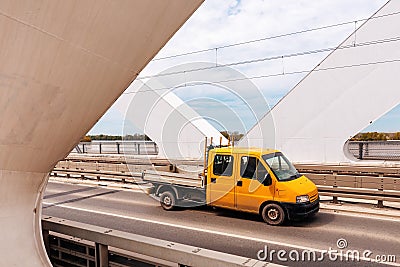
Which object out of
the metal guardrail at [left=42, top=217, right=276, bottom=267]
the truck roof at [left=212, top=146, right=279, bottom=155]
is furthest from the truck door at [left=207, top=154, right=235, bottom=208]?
the metal guardrail at [left=42, top=217, right=276, bottom=267]

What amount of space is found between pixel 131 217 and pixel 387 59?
14282mm

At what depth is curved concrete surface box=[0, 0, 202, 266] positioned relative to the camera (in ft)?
6.22

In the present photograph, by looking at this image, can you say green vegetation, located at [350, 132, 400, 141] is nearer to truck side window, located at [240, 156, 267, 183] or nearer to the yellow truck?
the yellow truck

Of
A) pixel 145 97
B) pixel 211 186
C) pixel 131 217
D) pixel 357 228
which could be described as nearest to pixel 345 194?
pixel 357 228

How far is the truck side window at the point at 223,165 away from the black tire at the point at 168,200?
1.78m

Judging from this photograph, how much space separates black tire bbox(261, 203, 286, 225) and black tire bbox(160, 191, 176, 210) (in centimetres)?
287

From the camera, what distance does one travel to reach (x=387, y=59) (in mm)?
15391

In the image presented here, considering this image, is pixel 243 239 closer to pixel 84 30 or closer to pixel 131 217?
pixel 131 217

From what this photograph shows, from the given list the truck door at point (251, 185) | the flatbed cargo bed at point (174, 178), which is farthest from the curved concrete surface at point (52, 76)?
the flatbed cargo bed at point (174, 178)

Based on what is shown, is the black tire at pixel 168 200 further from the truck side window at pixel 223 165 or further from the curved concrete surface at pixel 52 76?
the curved concrete surface at pixel 52 76

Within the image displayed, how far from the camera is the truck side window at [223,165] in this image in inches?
327

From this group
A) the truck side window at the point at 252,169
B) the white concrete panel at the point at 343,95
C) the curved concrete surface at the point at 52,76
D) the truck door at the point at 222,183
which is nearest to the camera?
the curved concrete surface at the point at 52,76

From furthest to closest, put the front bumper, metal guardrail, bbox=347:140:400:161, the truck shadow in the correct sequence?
metal guardrail, bbox=347:140:400:161, the truck shadow, the front bumper

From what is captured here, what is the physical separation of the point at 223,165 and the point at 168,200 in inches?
89.7
